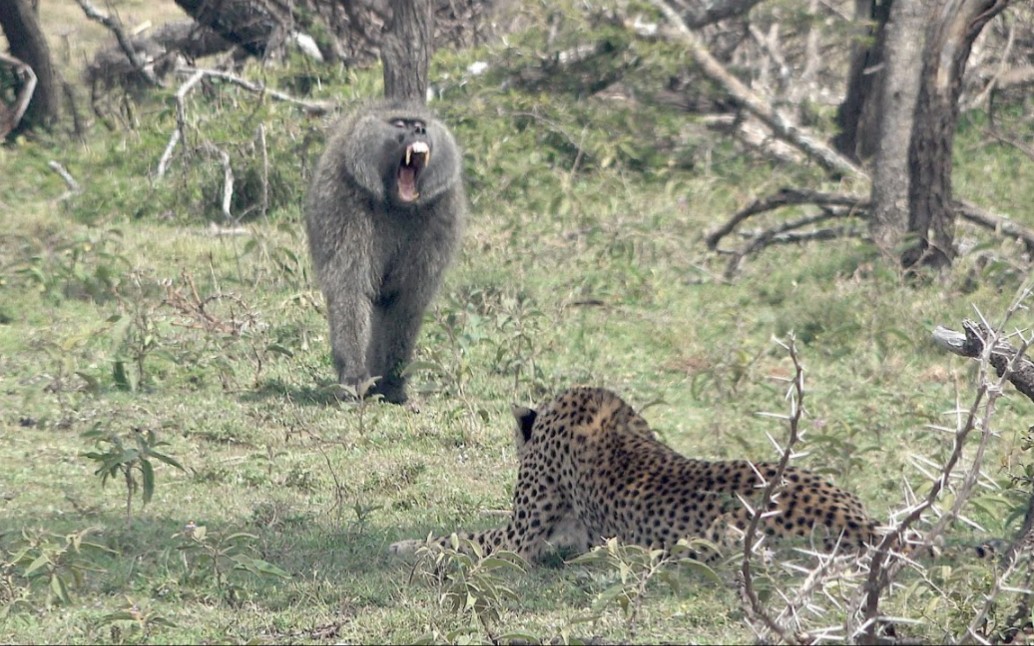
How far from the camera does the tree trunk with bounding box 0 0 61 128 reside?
539 inches

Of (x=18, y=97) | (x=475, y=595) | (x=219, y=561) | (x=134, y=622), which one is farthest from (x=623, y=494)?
(x=18, y=97)

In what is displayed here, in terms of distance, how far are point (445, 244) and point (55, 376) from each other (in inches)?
85.9

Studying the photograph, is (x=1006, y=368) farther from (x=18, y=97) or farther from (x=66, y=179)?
(x=18, y=97)

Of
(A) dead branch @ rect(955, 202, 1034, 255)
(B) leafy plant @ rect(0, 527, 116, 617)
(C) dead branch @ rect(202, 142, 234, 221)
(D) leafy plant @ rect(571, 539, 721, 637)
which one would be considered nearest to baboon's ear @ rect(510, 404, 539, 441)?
(D) leafy plant @ rect(571, 539, 721, 637)

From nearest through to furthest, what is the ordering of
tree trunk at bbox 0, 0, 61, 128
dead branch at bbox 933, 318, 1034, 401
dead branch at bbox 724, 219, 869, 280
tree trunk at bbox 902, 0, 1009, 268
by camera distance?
dead branch at bbox 933, 318, 1034, 401
tree trunk at bbox 902, 0, 1009, 268
dead branch at bbox 724, 219, 869, 280
tree trunk at bbox 0, 0, 61, 128

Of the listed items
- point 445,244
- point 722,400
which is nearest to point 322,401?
point 445,244

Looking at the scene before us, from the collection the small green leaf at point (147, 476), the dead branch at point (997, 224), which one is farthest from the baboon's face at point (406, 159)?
the dead branch at point (997, 224)

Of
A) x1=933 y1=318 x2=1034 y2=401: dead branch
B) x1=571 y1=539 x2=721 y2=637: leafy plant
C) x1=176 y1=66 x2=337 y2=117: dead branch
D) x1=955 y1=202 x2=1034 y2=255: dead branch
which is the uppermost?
x1=933 y1=318 x2=1034 y2=401: dead branch

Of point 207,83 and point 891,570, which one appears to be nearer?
point 891,570

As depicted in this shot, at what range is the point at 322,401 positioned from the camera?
8250mm

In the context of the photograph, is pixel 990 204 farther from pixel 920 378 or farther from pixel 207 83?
pixel 207 83

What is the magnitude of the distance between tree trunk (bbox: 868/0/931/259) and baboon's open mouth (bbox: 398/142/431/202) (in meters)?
3.46

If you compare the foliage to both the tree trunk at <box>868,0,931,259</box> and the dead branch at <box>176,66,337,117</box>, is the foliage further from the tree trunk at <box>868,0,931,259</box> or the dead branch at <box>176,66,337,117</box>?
the dead branch at <box>176,66,337,117</box>

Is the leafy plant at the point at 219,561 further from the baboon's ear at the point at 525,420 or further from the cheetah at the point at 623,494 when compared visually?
the baboon's ear at the point at 525,420
